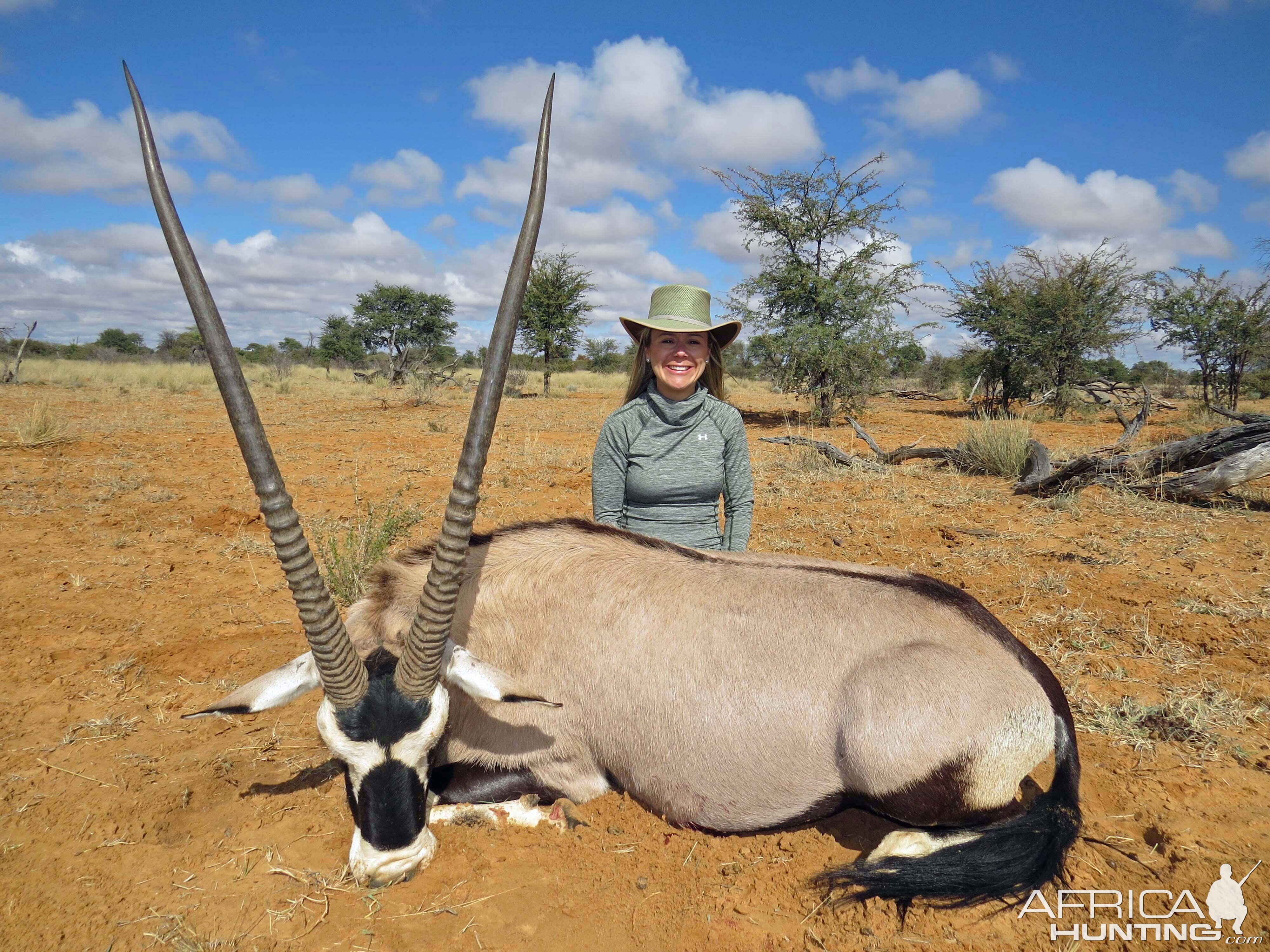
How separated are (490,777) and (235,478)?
807 cm

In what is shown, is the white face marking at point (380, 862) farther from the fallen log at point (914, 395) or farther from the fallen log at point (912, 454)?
the fallen log at point (914, 395)

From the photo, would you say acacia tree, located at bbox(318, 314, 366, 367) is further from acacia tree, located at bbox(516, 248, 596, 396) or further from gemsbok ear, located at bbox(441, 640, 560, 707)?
gemsbok ear, located at bbox(441, 640, 560, 707)

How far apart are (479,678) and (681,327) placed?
2.10m

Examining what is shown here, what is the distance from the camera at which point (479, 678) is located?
2.43m

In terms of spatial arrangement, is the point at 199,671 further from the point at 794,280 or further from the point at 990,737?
the point at 794,280

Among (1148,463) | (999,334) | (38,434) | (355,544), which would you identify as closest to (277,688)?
(355,544)

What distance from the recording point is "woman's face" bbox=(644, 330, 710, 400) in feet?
12.0

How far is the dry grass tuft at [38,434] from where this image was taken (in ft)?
32.9

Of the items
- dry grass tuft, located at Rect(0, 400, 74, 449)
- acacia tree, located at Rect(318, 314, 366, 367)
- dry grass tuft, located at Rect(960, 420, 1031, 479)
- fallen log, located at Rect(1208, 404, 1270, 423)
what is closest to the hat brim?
dry grass tuft, located at Rect(960, 420, 1031, 479)

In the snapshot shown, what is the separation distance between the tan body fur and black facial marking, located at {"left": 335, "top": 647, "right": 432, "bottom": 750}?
0.36 m

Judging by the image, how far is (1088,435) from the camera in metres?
13.8

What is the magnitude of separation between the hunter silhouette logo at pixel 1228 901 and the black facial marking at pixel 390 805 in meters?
2.79

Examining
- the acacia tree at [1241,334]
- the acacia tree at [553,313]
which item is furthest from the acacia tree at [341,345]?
the acacia tree at [1241,334]
